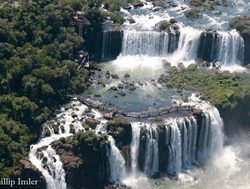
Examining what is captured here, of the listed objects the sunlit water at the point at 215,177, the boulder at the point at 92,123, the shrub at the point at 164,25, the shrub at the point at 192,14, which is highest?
the shrub at the point at 192,14

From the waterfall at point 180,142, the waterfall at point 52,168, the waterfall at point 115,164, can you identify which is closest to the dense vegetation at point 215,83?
the waterfall at point 180,142

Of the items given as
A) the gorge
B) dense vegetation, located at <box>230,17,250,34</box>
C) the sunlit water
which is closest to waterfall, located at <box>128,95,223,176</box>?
the gorge

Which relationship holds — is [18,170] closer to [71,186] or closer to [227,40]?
[71,186]

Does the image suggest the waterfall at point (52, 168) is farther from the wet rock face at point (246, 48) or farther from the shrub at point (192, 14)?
the shrub at point (192, 14)

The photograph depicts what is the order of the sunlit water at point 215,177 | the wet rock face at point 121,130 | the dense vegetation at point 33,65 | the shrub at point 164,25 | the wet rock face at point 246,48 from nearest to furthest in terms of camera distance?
the dense vegetation at point 33,65 → the sunlit water at point 215,177 → the wet rock face at point 121,130 → the wet rock face at point 246,48 → the shrub at point 164,25

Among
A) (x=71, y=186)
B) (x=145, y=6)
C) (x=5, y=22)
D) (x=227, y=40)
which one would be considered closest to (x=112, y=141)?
(x=71, y=186)

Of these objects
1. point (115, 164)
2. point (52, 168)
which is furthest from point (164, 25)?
point (52, 168)
